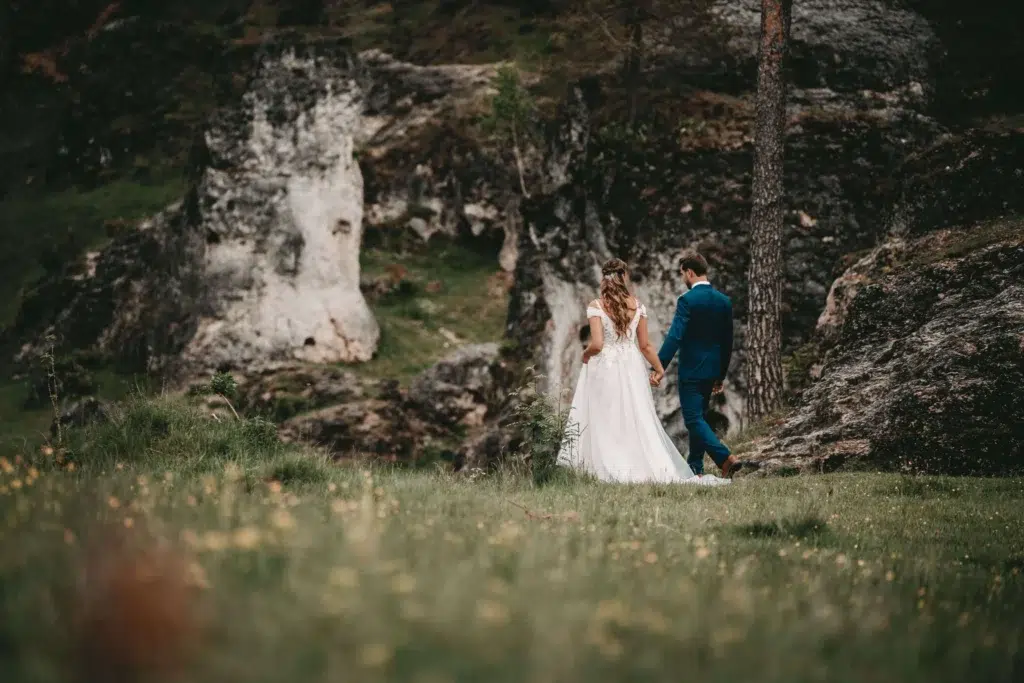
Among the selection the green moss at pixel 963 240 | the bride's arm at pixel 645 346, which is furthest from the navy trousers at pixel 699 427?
the green moss at pixel 963 240

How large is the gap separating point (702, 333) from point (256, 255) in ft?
68.3

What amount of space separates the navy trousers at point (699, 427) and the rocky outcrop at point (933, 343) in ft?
3.29

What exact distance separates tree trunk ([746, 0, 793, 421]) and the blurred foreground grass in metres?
9.63

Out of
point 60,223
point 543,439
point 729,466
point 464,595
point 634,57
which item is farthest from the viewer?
point 60,223

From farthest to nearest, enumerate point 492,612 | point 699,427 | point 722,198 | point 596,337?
point 722,198, point 596,337, point 699,427, point 492,612

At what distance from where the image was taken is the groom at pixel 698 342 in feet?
39.5

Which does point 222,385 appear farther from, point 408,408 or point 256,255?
point 256,255

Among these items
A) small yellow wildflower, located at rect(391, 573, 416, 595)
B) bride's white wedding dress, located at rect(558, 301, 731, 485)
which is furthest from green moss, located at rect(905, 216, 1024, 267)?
small yellow wildflower, located at rect(391, 573, 416, 595)

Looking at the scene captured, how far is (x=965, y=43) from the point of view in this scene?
21734mm

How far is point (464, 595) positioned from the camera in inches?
114

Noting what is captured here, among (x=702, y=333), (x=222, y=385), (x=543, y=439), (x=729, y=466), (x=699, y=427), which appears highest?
(x=702, y=333)

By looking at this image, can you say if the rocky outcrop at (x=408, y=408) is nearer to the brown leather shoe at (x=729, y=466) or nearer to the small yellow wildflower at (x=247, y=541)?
the brown leather shoe at (x=729, y=466)

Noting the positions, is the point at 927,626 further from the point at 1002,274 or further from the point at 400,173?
the point at 400,173

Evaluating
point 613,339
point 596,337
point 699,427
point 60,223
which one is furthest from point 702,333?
point 60,223
